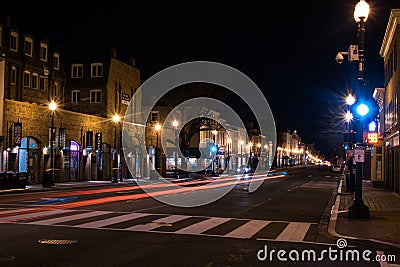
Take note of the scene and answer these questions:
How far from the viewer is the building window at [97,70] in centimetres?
5506

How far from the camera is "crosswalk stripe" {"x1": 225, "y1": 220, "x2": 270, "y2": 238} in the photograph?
45.9 feet

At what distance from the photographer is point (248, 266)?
9859mm

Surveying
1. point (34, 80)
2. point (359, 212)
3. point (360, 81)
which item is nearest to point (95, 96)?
point (34, 80)

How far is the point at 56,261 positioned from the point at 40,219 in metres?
7.01

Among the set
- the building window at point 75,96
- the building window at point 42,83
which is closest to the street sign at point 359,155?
the building window at point 42,83

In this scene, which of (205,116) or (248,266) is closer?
(248,266)

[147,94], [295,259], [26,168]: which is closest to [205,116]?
[147,94]

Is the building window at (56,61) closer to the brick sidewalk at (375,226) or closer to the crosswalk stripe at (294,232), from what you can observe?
the brick sidewalk at (375,226)

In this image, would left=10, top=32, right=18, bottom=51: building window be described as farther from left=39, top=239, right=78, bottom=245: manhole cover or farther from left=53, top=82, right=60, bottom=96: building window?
left=39, top=239, right=78, bottom=245: manhole cover

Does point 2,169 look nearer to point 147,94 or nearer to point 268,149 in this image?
point 147,94

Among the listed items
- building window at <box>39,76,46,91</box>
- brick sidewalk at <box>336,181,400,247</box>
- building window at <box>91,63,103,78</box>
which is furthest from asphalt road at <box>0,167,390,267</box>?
building window at <box>91,63,103,78</box>

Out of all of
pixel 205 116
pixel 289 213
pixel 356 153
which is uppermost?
pixel 205 116

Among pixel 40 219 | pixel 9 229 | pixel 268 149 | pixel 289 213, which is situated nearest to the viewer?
pixel 9 229

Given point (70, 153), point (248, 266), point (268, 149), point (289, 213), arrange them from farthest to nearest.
→ 1. point (268, 149)
2. point (70, 153)
3. point (289, 213)
4. point (248, 266)
